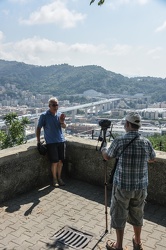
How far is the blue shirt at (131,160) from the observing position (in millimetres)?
2957

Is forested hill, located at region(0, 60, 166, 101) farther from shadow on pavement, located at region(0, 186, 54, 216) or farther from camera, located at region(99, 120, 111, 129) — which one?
camera, located at region(99, 120, 111, 129)

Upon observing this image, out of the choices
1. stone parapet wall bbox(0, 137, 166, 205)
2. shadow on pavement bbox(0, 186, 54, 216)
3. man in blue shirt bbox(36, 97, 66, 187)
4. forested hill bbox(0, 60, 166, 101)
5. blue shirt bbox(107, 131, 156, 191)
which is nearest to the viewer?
blue shirt bbox(107, 131, 156, 191)

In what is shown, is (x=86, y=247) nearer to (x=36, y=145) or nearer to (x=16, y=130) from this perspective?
(x=36, y=145)

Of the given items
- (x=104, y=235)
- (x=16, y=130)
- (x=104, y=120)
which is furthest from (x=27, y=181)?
(x=16, y=130)

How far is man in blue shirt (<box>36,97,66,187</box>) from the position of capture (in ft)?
17.3

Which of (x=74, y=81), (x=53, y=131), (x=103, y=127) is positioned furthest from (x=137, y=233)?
Result: (x=74, y=81)

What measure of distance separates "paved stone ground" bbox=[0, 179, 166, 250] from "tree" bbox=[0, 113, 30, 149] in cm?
640

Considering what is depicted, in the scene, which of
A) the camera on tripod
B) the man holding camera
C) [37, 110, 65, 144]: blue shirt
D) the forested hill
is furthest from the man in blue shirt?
the forested hill

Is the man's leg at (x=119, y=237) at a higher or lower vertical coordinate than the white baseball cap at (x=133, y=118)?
lower

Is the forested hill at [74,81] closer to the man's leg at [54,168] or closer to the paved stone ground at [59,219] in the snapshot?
the man's leg at [54,168]

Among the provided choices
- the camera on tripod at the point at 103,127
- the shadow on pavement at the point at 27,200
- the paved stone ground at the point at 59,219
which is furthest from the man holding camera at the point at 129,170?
the shadow on pavement at the point at 27,200

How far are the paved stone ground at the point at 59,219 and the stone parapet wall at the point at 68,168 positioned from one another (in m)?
0.18

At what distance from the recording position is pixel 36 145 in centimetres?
542

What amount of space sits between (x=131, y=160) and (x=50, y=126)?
8.60 feet
